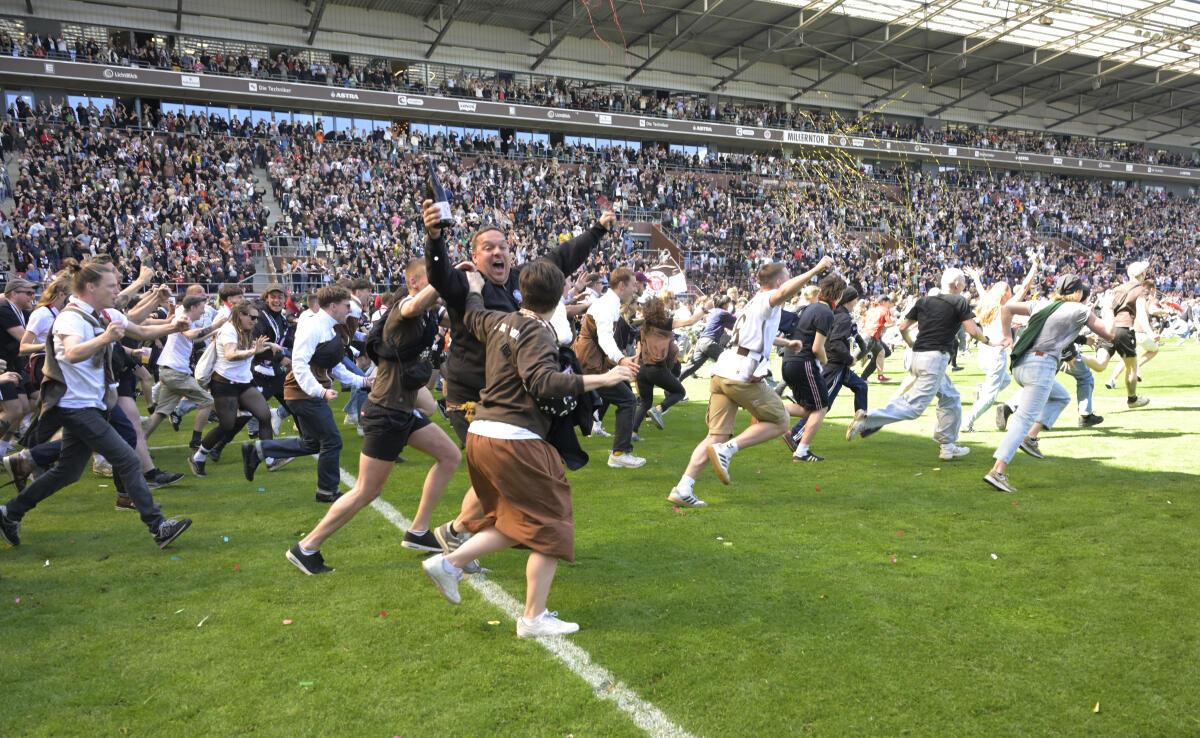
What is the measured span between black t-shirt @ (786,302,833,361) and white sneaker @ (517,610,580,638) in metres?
5.00

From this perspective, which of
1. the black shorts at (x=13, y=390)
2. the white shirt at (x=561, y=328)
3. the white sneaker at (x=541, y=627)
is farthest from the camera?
the black shorts at (x=13, y=390)

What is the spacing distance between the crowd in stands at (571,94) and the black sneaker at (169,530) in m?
30.2

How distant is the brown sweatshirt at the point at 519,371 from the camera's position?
366 cm

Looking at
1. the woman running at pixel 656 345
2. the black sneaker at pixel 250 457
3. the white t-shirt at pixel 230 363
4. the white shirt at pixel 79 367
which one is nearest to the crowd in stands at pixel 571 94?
the white t-shirt at pixel 230 363

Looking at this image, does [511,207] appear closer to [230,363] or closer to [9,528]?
[230,363]

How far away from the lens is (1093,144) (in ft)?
178

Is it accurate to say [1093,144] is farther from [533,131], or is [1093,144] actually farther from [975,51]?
[533,131]

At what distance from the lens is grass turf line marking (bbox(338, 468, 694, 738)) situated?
3.25 meters

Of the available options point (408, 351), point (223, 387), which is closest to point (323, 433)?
point (408, 351)

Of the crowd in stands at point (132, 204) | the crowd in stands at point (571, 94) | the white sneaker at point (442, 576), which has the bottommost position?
the white sneaker at point (442, 576)

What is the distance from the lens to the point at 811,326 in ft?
27.4

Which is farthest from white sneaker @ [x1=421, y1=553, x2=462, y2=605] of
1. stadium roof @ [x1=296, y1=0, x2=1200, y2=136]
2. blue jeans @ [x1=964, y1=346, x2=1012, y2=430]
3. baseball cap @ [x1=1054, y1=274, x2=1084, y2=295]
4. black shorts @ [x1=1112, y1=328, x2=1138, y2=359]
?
stadium roof @ [x1=296, y1=0, x2=1200, y2=136]

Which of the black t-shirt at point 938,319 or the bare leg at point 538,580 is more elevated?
the black t-shirt at point 938,319

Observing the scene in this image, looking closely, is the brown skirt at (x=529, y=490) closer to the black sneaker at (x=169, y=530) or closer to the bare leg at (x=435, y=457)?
the bare leg at (x=435, y=457)
